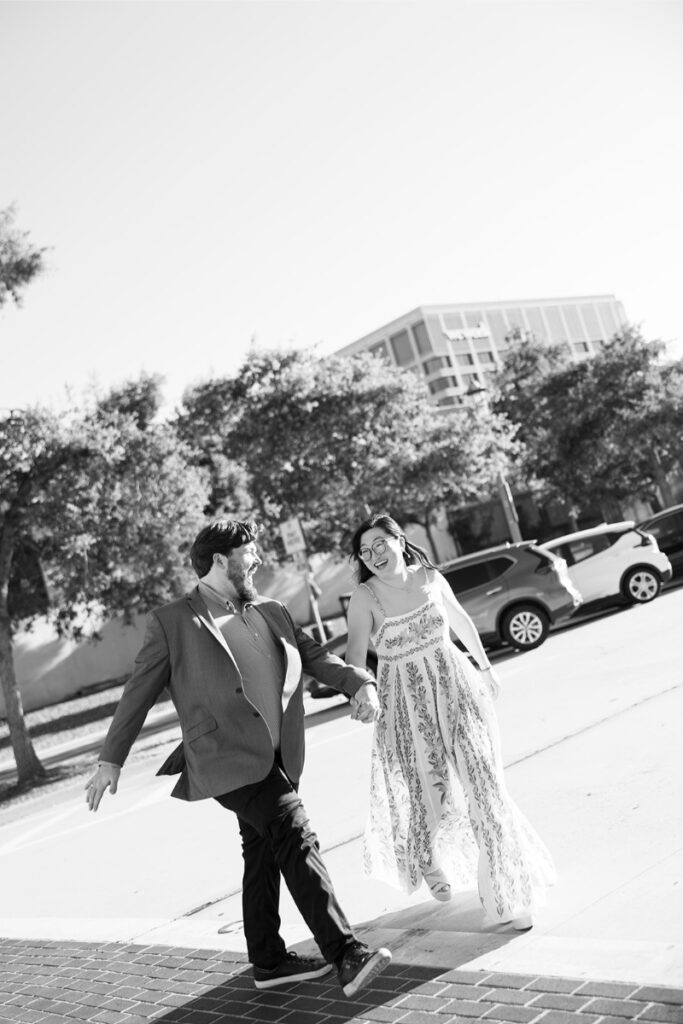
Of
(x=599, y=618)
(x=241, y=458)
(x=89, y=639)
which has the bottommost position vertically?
(x=599, y=618)

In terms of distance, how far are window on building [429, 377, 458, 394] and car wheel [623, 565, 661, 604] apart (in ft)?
229

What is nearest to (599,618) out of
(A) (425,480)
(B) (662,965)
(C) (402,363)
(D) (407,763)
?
(A) (425,480)

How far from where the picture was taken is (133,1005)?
180 inches

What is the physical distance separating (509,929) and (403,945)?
44 centimetres

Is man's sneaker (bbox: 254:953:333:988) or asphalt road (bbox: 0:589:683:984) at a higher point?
man's sneaker (bbox: 254:953:333:988)

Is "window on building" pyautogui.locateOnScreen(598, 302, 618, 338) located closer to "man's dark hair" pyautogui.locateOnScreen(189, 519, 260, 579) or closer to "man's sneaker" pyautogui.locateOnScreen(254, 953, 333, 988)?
"man's dark hair" pyautogui.locateOnScreen(189, 519, 260, 579)

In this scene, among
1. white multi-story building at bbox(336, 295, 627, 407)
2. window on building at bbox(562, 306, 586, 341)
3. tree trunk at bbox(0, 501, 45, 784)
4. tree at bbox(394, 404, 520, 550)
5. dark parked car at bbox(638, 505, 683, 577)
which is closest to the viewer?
tree trunk at bbox(0, 501, 45, 784)

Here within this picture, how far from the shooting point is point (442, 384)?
285ft

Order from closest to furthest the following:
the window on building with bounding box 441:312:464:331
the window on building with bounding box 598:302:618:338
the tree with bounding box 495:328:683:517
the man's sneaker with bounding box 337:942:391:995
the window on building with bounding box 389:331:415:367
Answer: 1. the man's sneaker with bounding box 337:942:391:995
2. the tree with bounding box 495:328:683:517
3. the window on building with bounding box 389:331:415:367
4. the window on building with bounding box 441:312:464:331
5. the window on building with bounding box 598:302:618:338

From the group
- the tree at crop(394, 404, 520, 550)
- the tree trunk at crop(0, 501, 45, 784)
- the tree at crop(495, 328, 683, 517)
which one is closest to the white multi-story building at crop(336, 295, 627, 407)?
the tree at crop(495, 328, 683, 517)

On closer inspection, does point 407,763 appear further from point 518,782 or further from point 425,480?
point 425,480

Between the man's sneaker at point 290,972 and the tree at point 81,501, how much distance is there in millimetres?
12107

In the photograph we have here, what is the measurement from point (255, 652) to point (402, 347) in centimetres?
8455

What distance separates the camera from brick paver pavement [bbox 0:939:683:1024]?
3.33m
